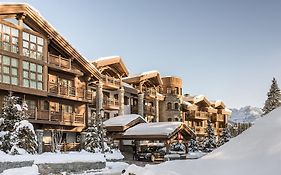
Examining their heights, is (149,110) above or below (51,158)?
above

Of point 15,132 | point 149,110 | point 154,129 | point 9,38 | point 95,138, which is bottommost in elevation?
point 95,138

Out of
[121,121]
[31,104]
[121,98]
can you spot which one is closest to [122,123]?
[121,121]

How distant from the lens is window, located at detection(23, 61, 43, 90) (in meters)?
29.7

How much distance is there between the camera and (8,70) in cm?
2838

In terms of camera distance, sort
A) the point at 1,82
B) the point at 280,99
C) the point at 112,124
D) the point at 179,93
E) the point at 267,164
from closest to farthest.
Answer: the point at 267,164
the point at 1,82
the point at 112,124
the point at 280,99
the point at 179,93

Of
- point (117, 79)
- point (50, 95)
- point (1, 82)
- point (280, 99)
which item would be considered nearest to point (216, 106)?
point (280, 99)

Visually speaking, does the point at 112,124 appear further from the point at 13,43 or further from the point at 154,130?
the point at 13,43

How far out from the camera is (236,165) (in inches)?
202

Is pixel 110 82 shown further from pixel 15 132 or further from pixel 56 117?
pixel 15 132

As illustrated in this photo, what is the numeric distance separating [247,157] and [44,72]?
2803cm

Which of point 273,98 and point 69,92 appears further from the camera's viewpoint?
point 273,98

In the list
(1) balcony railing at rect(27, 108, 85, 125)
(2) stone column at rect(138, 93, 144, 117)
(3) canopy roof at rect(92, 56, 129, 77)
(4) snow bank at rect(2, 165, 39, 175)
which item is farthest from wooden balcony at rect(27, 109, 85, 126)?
(2) stone column at rect(138, 93, 144, 117)

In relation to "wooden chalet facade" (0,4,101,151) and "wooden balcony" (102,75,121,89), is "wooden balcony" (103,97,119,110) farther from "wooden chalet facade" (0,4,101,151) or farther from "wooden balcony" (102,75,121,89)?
"wooden chalet facade" (0,4,101,151)

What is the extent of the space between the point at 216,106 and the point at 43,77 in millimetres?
50813
